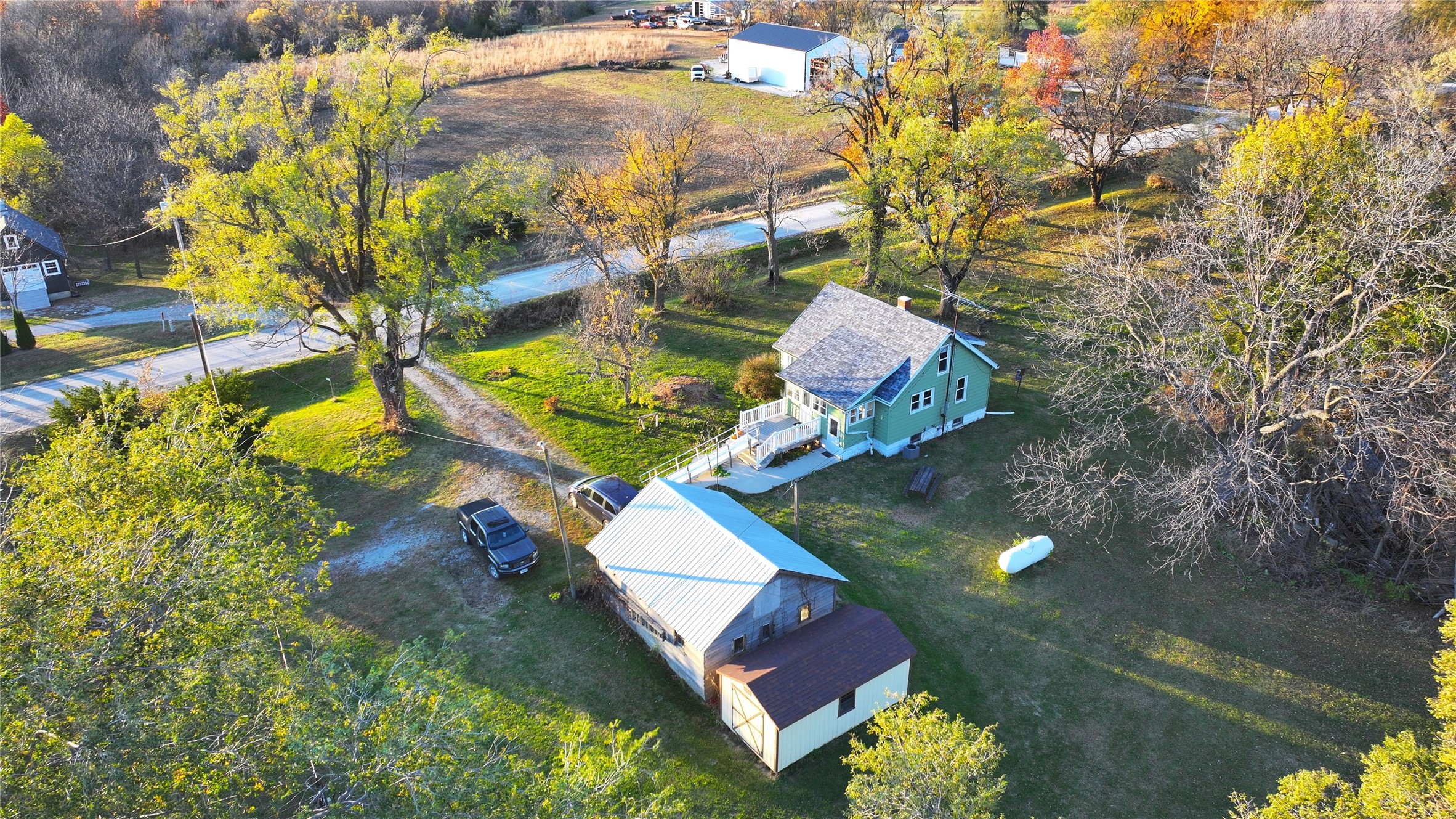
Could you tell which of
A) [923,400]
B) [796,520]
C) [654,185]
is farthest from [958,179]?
[796,520]

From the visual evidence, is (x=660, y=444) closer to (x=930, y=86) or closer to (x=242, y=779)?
(x=242, y=779)

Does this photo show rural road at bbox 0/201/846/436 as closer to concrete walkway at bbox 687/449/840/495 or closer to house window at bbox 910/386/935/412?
house window at bbox 910/386/935/412

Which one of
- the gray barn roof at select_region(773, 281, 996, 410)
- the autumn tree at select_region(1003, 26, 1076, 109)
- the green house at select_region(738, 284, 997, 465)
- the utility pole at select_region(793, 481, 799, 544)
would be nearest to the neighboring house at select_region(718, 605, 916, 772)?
the utility pole at select_region(793, 481, 799, 544)

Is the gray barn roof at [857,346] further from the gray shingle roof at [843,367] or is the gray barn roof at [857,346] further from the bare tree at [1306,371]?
the bare tree at [1306,371]

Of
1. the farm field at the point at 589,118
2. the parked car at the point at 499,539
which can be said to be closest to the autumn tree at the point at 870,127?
the farm field at the point at 589,118

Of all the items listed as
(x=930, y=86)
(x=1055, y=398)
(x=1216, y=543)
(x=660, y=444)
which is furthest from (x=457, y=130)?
(x=1216, y=543)

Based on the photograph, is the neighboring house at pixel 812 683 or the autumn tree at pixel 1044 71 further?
the autumn tree at pixel 1044 71
